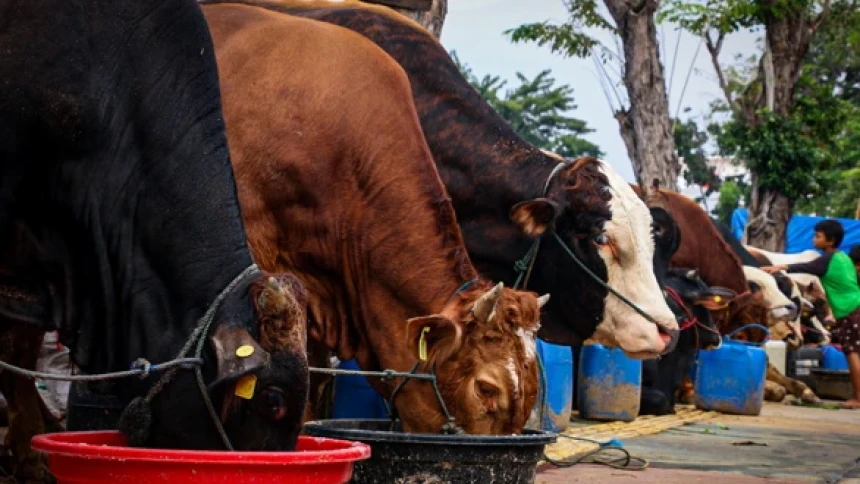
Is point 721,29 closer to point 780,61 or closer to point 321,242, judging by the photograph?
point 780,61

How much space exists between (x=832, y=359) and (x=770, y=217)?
14.5ft

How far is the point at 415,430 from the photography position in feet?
16.1

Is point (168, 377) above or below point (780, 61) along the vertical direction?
below

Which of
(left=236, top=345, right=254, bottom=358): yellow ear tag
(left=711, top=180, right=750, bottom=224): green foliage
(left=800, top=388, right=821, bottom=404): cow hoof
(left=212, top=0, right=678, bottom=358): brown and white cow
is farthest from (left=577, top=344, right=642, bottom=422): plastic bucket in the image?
(left=711, top=180, right=750, bottom=224): green foliage

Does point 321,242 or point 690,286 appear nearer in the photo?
point 321,242

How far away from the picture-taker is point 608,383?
9.98 meters

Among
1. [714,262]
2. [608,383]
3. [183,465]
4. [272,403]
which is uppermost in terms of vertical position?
[714,262]

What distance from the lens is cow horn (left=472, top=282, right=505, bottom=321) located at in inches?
181

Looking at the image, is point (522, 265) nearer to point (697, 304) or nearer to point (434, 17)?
point (434, 17)

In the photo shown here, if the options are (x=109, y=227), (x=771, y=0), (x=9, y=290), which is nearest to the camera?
(x=109, y=227)

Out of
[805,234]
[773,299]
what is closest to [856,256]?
[773,299]

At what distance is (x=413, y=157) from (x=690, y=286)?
247 inches

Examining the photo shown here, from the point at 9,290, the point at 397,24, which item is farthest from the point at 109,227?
the point at 397,24

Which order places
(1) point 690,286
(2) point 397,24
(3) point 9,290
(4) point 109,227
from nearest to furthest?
1. (4) point 109,227
2. (3) point 9,290
3. (2) point 397,24
4. (1) point 690,286
